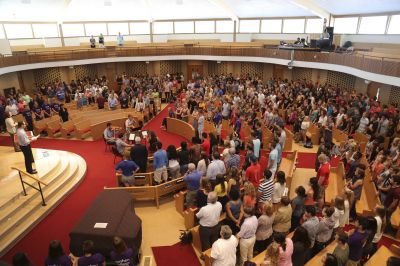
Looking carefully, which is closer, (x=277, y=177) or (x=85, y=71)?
(x=277, y=177)

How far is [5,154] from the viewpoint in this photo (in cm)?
948

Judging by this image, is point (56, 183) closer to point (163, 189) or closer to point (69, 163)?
point (69, 163)

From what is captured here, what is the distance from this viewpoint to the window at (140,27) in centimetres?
2565

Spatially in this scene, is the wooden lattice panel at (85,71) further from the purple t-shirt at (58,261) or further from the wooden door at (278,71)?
the purple t-shirt at (58,261)

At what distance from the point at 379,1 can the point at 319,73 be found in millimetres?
4819

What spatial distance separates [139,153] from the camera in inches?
304

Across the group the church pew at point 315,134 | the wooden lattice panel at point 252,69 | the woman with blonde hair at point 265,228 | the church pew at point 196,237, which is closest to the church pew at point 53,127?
the church pew at point 196,237

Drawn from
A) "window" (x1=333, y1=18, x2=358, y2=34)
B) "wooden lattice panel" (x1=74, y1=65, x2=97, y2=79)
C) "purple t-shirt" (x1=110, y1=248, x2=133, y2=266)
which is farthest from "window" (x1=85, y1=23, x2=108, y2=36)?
"purple t-shirt" (x1=110, y1=248, x2=133, y2=266)

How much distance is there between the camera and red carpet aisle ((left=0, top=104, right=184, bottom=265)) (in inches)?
239

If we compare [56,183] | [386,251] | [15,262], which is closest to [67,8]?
[56,183]

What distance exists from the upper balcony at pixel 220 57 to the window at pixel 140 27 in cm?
342

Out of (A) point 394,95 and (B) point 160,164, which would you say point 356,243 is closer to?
(B) point 160,164

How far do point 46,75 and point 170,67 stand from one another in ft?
30.7

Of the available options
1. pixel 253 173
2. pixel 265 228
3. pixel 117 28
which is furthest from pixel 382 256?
pixel 117 28
